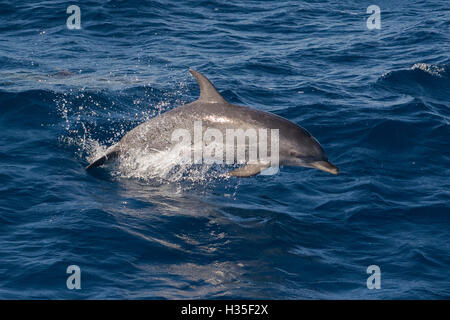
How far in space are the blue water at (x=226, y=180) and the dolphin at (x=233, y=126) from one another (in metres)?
0.85

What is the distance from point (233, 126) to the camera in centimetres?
1061

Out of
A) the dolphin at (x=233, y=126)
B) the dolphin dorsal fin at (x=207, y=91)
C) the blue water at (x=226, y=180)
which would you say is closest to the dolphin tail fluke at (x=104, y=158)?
the blue water at (x=226, y=180)

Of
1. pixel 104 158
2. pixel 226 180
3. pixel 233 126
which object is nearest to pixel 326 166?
pixel 233 126

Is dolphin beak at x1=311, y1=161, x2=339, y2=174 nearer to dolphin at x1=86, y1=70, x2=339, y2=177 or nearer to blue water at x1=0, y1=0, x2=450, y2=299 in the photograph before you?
dolphin at x1=86, y1=70, x2=339, y2=177

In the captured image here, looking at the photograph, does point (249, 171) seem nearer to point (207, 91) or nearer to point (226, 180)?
point (207, 91)

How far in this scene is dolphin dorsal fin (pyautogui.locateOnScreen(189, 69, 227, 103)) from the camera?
1066cm

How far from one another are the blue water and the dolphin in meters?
0.85

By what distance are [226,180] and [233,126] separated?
183 centimetres

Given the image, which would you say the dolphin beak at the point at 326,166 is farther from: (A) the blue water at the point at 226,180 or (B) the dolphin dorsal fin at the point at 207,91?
(B) the dolphin dorsal fin at the point at 207,91

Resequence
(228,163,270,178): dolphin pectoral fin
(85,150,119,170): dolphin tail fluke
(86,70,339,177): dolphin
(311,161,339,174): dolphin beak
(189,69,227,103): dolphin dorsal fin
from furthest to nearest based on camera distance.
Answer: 1. (85,150,119,170): dolphin tail fluke
2. (189,69,227,103): dolphin dorsal fin
3. (86,70,339,177): dolphin
4. (311,161,339,174): dolphin beak
5. (228,163,270,178): dolphin pectoral fin

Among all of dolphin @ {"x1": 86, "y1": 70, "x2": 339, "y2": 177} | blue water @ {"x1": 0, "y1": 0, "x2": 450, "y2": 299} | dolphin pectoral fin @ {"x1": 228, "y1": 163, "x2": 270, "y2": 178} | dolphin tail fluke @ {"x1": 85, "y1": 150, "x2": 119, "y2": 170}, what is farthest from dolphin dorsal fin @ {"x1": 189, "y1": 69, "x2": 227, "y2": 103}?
dolphin tail fluke @ {"x1": 85, "y1": 150, "x2": 119, "y2": 170}

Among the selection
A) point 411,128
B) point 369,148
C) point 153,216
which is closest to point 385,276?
point 153,216

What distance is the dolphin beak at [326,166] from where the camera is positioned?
10.2 meters
